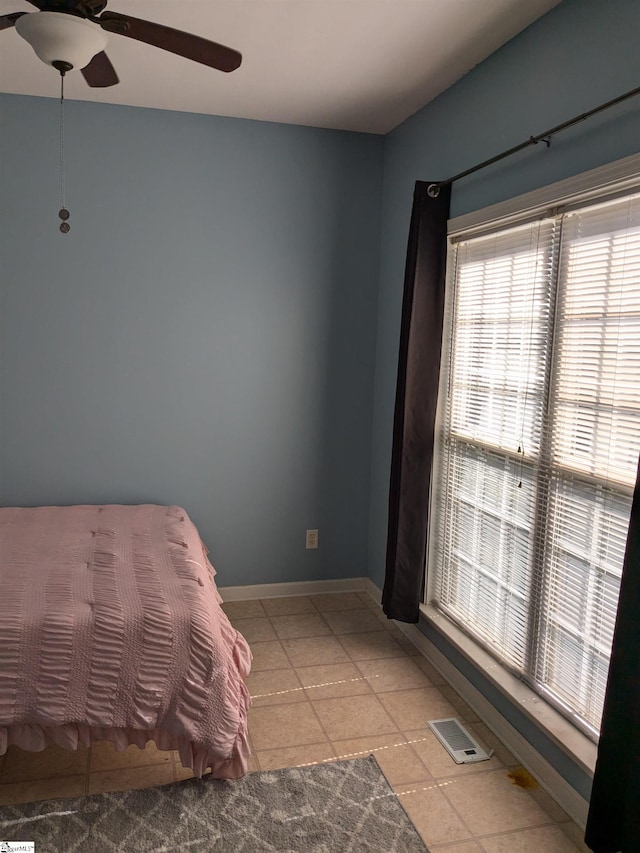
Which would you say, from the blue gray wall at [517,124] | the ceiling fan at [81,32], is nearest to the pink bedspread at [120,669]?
the ceiling fan at [81,32]

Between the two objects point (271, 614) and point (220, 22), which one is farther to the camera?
point (271, 614)

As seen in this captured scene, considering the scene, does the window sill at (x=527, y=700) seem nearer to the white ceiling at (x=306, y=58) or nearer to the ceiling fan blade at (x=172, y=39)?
the ceiling fan blade at (x=172, y=39)

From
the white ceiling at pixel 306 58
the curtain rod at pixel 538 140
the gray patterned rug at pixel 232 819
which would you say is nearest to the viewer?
the curtain rod at pixel 538 140

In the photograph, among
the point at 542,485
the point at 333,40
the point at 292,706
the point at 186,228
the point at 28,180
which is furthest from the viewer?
the point at 186,228

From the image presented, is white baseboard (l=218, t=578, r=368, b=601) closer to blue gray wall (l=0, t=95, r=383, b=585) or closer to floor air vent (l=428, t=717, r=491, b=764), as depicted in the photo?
blue gray wall (l=0, t=95, r=383, b=585)

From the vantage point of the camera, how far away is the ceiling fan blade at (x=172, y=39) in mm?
1771

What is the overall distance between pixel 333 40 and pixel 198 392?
1.84m

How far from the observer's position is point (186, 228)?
368 cm

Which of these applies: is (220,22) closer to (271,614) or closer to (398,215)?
(398,215)

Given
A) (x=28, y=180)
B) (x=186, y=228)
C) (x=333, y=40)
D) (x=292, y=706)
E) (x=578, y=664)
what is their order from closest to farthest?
1. (x=578, y=664)
2. (x=333, y=40)
3. (x=292, y=706)
4. (x=28, y=180)
5. (x=186, y=228)

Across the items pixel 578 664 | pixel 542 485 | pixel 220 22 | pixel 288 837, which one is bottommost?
pixel 288 837

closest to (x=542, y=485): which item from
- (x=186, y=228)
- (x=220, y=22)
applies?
(x=220, y=22)

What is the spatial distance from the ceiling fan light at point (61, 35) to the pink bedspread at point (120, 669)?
1.66 meters

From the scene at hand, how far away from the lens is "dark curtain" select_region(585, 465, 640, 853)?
1805 mm
